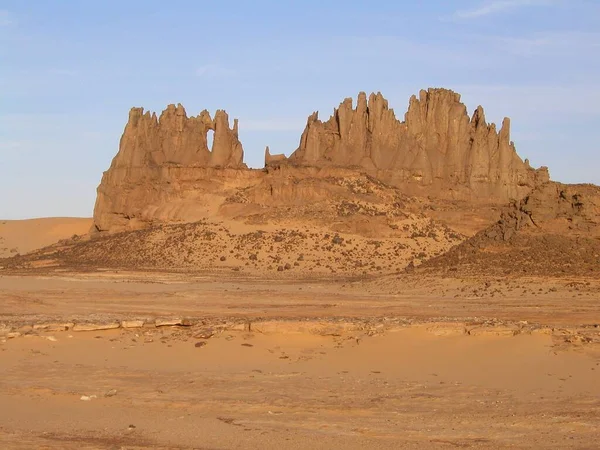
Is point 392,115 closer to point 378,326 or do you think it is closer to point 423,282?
point 423,282

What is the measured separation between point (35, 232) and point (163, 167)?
3475 cm

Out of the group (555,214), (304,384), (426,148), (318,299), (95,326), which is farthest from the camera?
(426,148)

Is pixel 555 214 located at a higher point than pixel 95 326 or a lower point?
higher

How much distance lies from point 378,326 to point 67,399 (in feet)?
21.3

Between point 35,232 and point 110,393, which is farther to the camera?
point 35,232

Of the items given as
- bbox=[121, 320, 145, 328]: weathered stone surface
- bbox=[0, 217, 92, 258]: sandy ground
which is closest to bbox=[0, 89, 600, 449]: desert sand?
bbox=[121, 320, 145, 328]: weathered stone surface

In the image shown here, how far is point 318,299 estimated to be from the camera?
97.3 ft

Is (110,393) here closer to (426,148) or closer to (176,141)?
(176,141)

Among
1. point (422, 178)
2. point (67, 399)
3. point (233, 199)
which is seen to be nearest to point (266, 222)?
point (233, 199)

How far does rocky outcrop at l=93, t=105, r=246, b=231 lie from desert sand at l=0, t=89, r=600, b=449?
193mm

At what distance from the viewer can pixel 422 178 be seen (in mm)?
73125

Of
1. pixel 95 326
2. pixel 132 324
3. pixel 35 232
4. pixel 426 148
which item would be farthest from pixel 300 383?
pixel 35 232

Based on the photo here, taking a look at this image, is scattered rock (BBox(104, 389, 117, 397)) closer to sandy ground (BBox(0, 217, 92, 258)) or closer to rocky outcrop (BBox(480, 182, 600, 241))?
rocky outcrop (BBox(480, 182, 600, 241))

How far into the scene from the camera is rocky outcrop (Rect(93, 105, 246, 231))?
68.4 meters
